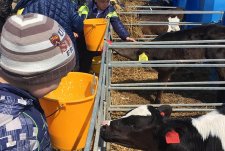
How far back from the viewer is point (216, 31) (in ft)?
17.9

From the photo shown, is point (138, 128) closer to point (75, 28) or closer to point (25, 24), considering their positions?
point (75, 28)

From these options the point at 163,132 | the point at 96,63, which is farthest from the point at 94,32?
the point at 163,132

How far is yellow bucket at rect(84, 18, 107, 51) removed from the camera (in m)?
4.68

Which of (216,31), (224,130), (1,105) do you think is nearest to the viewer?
(1,105)

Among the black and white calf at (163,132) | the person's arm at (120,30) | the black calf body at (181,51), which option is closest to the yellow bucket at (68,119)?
the black and white calf at (163,132)

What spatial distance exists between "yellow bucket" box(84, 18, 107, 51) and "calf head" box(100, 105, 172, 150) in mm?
1951

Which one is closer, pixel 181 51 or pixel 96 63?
pixel 96 63

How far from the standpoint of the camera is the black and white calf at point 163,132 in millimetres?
2873

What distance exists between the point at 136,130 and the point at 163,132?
24 centimetres

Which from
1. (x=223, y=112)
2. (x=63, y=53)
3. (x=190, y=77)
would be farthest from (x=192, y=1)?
(x=63, y=53)

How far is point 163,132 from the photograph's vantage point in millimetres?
2812

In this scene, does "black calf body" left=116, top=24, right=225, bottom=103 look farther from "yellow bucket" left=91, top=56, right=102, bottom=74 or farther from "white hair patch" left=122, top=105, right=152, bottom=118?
"white hair patch" left=122, top=105, right=152, bottom=118

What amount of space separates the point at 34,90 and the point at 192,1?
7211mm

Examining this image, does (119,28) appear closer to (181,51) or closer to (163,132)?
(181,51)
